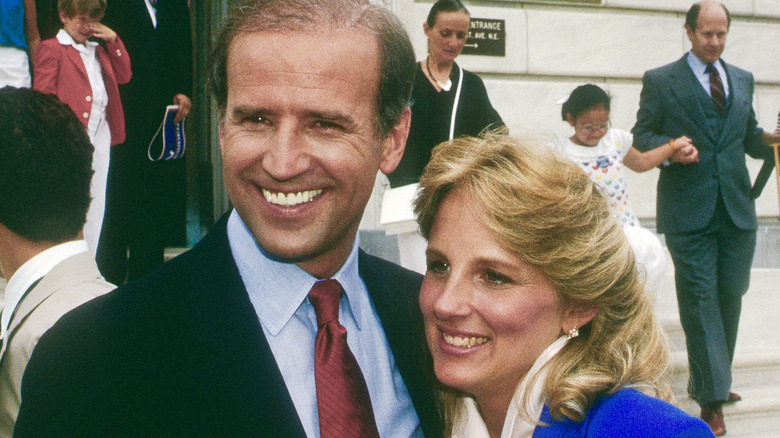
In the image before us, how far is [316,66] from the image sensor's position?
5.61ft

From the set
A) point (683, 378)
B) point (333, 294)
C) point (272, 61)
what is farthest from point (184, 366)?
point (683, 378)

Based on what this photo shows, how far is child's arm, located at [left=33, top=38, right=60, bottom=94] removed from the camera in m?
3.95

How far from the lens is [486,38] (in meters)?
6.93

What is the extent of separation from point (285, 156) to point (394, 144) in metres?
0.42

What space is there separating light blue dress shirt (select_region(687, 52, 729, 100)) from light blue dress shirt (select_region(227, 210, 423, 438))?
3837 millimetres

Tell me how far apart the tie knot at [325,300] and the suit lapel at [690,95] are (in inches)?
149

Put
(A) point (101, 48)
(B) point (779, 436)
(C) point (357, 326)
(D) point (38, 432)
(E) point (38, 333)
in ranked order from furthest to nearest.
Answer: (B) point (779, 436), (A) point (101, 48), (E) point (38, 333), (C) point (357, 326), (D) point (38, 432)

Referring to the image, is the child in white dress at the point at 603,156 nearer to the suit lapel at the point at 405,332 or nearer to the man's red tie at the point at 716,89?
the man's red tie at the point at 716,89

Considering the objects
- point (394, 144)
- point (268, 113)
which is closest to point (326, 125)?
point (268, 113)

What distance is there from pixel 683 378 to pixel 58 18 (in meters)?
4.28

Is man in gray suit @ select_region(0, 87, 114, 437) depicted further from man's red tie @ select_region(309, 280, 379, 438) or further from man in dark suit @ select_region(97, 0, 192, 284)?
man in dark suit @ select_region(97, 0, 192, 284)

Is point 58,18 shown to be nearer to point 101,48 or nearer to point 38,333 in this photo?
point 101,48

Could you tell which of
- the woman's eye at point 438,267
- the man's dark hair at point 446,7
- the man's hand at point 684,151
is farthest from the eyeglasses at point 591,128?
the woman's eye at point 438,267

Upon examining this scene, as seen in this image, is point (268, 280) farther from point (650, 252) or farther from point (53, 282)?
point (650, 252)
